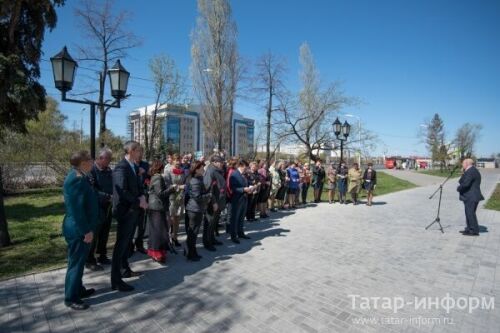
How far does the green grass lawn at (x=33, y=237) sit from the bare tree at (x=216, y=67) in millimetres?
14679

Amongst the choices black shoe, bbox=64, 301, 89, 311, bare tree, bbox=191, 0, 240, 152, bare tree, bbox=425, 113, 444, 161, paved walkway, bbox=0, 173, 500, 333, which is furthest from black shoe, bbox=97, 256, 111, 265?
bare tree, bbox=425, 113, 444, 161

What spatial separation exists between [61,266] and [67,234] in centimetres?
210

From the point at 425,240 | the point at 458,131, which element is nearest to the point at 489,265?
the point at 425,240

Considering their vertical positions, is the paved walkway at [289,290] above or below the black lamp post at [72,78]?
below

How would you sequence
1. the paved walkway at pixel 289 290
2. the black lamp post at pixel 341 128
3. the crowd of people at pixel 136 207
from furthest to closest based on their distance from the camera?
the black lamp post at pixel 341 128, the crowd of people at pixel 136 207, the paved walkway at pixel 289 290

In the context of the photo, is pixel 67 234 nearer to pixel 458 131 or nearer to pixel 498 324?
pixel 498 324

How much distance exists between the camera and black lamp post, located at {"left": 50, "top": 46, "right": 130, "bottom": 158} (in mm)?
6488

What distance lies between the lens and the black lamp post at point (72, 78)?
6488 millimetres

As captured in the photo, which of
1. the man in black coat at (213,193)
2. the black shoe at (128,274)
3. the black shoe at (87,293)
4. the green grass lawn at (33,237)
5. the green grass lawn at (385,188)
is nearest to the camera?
the black shoe at (87,293)

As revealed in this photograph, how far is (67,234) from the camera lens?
12.5 feet

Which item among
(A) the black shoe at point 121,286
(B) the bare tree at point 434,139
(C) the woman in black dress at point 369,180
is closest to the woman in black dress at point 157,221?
(A) the black shoe at point 121,286

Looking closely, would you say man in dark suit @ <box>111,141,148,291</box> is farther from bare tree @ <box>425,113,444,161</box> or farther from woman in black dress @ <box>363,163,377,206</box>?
bare tree @ <box>425,113,444,161</box>

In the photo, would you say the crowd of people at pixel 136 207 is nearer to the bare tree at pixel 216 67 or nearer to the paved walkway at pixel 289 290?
the paved walkway at pixel 289 290

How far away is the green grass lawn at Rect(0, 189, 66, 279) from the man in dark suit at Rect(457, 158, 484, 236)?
9535mm
